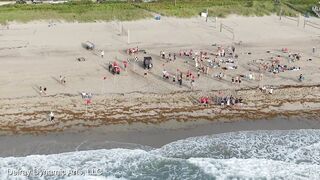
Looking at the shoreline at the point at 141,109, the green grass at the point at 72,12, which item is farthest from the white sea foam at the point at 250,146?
the green grass at the point at 72,12

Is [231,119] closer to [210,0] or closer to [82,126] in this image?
[82,126]

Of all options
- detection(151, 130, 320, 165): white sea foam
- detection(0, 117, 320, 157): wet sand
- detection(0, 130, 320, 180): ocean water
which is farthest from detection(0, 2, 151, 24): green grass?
detection(0, 130, 320, 180): ocean water

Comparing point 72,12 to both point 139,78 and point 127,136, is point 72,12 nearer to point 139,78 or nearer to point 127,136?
point 139,78

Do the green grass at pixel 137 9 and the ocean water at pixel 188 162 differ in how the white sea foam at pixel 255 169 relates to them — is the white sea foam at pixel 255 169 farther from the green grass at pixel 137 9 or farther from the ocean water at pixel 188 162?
the green grass at pixel 137 9

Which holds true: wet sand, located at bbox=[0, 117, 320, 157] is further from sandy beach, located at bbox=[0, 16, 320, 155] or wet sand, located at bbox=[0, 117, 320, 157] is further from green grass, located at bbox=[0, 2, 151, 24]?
green grass, located at bbox=[0, 2, 151, 24]

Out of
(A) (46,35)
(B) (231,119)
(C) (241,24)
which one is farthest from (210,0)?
(B) (231,119)
